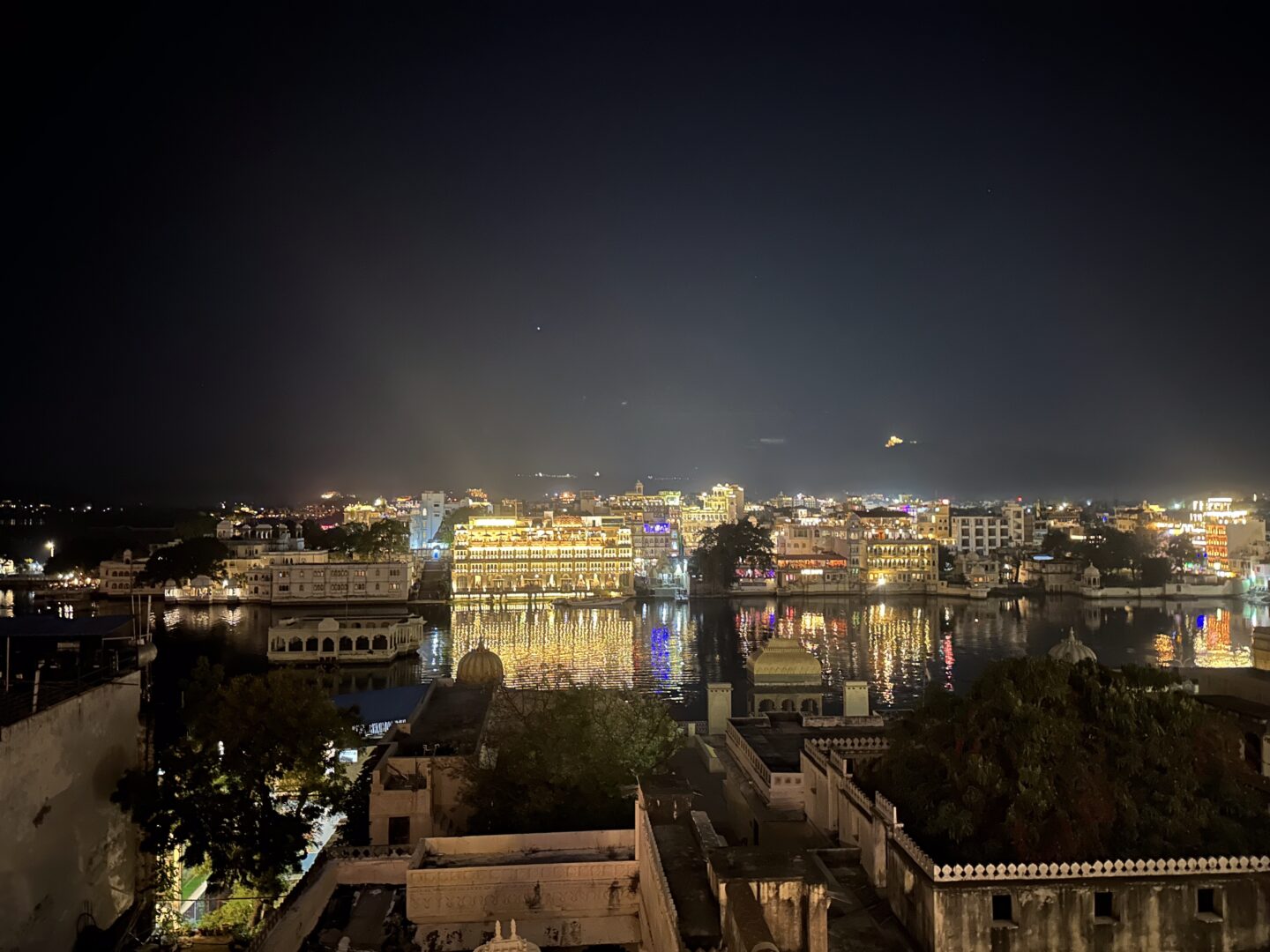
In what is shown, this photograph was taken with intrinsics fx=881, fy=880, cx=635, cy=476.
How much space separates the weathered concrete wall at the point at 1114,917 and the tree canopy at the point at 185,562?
166ft

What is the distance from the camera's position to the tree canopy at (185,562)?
48.9 metres

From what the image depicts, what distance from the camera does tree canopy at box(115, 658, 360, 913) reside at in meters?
9.24

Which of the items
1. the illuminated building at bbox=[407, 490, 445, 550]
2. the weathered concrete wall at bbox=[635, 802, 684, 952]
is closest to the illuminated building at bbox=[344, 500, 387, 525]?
the illuminated building at bbox=[407, 490, 445, 550]

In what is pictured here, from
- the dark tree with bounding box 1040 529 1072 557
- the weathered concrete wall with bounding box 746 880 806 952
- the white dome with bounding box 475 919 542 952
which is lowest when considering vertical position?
the white dome with bounding box 475 919 542 952

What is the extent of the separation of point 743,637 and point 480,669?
21043 millimetres

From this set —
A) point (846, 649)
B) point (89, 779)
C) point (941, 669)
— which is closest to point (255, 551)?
point (846, 649)

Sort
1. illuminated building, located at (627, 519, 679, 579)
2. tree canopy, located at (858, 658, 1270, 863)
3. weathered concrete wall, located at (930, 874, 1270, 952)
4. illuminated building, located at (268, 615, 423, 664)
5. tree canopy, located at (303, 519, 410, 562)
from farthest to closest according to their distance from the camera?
illuminated building, located at (627, 519, 679, 579)
tree canopy, located at (303, 519, 410, 562)
illuminated building, located at (268, 615, 423, 664)
tree canopy, located at (858, 658, 1270, 863)
weathered concrete wall, located at (930, 874, 1270, 952)

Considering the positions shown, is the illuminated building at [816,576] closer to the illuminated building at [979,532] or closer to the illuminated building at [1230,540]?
the illuminated building at [979,532]

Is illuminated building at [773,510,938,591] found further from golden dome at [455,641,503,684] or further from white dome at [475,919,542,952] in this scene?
white dome at [475,919,542,952]

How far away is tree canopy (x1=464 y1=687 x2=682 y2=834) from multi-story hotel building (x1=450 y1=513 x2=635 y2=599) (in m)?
42.7

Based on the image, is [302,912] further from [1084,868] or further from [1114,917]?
[1114,917]

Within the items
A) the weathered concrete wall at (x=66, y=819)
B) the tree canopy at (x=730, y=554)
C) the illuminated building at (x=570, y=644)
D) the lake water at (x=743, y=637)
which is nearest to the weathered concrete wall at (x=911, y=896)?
the weathered concrete wall at (x=66, y=819)

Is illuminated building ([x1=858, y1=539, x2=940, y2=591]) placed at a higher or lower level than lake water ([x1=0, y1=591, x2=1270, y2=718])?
higher

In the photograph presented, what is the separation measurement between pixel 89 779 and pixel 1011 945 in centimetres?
860
